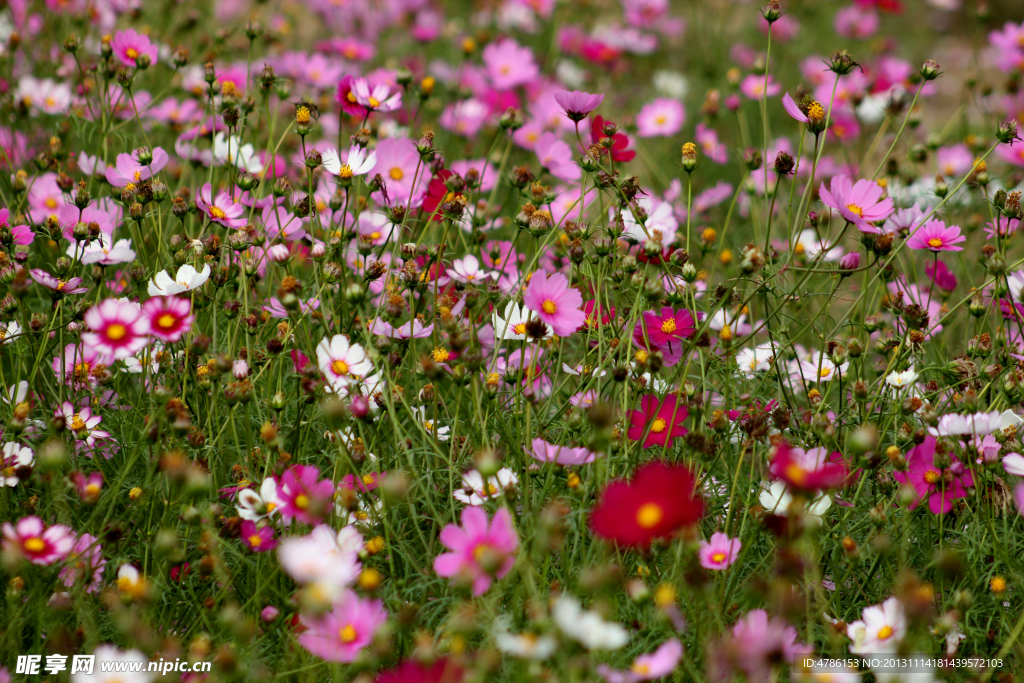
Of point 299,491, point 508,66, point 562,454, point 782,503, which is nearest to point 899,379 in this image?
point 782,503

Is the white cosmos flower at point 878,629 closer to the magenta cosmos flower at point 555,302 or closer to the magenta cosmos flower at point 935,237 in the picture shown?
the magenta cosmos flower at point 555,302

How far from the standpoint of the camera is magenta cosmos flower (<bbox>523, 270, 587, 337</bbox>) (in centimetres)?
122

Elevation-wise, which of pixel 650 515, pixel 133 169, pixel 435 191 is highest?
pixel 133 169

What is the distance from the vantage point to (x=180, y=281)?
1.29m

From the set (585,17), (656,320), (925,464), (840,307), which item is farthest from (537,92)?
(925,464)

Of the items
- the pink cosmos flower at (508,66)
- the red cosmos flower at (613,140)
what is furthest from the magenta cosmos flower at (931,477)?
the pink cosmos flower at (508,66)

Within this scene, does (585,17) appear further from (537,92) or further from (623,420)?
(623,420)

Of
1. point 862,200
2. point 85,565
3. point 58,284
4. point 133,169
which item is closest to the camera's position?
point 85,565

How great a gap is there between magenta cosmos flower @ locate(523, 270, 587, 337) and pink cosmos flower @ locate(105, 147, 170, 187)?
0.73 meters

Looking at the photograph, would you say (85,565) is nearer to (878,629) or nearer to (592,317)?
(592,317)

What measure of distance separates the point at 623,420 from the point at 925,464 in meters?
0.44

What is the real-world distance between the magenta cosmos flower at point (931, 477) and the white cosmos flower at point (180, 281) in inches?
40.7

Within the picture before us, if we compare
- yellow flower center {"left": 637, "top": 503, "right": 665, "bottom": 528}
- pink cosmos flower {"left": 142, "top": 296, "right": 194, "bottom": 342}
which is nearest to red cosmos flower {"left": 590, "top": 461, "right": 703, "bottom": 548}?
yellow flower center {"left": 637, "top": 503, "right": 665, "bottom": 528}

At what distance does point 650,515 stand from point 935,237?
911 millimetres
